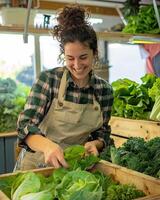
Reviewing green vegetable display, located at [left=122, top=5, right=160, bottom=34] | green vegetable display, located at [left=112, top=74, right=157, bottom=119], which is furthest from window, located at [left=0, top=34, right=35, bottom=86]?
green vegetable display, located at [left=112, top=74, right=157, bottom=119]

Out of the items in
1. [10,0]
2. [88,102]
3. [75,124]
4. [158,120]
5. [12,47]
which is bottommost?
[158,120]

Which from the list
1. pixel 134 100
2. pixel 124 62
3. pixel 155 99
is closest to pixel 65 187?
pixel 155 99

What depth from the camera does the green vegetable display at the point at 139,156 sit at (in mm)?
1420

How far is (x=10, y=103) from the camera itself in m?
3.78

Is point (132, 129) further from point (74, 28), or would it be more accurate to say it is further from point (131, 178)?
point (131, 178)

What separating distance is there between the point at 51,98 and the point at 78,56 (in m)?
0.33

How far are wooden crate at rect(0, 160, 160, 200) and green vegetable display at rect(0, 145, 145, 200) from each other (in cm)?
3

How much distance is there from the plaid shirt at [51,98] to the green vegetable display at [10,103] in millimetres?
1869

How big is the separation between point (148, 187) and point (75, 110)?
860mm

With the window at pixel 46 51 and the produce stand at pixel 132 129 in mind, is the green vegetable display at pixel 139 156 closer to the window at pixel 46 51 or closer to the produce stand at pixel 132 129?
the produce stand at pixel 132 129

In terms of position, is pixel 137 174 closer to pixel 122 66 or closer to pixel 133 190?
pixel 133 190

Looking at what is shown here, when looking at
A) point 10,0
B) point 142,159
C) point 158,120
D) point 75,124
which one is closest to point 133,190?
point 142,159

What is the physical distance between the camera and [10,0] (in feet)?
9.03

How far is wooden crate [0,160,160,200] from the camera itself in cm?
118
